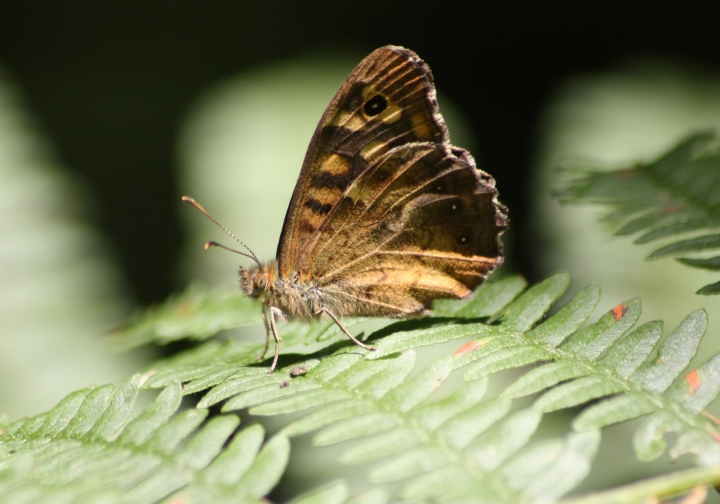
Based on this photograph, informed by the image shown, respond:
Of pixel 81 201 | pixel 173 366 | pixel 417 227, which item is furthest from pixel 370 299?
pixel 81 201

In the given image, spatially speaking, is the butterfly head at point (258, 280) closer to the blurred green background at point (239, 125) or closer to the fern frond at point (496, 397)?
the fern frond at point (496, 397)

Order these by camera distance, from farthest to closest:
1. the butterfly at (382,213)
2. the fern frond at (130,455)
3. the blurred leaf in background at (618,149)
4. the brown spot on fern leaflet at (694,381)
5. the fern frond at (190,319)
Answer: the blurred leaf in background at (618,149)
the fern frond at (190,319)
the butterfly at (382,213)
the brown spot on fern leaflet at (694,381)
the fern frond at (130,455)

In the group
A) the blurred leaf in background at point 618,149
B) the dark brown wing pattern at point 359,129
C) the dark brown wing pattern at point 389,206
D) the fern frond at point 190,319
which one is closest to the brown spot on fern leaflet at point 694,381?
the dark brown wing pattern at point 389,206

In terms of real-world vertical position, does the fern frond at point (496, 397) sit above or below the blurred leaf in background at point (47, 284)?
below

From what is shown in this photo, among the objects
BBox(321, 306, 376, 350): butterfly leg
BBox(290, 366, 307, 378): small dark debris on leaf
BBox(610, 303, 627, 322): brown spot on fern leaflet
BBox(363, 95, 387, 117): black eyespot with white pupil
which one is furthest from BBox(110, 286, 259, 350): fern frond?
BBox(610, 303, 627, 322): brown spot on fern leaflet

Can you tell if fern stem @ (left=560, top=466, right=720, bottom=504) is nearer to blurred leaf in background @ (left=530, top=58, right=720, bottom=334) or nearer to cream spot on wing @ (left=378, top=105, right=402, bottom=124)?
cream spot on wing @ (left=378, top=105, right=402, bottom=124)

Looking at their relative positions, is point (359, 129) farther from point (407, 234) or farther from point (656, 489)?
point (656, 489)

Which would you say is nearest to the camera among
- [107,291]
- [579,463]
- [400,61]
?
[579,463]

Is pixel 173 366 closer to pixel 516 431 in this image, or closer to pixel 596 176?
pixel 516 431
